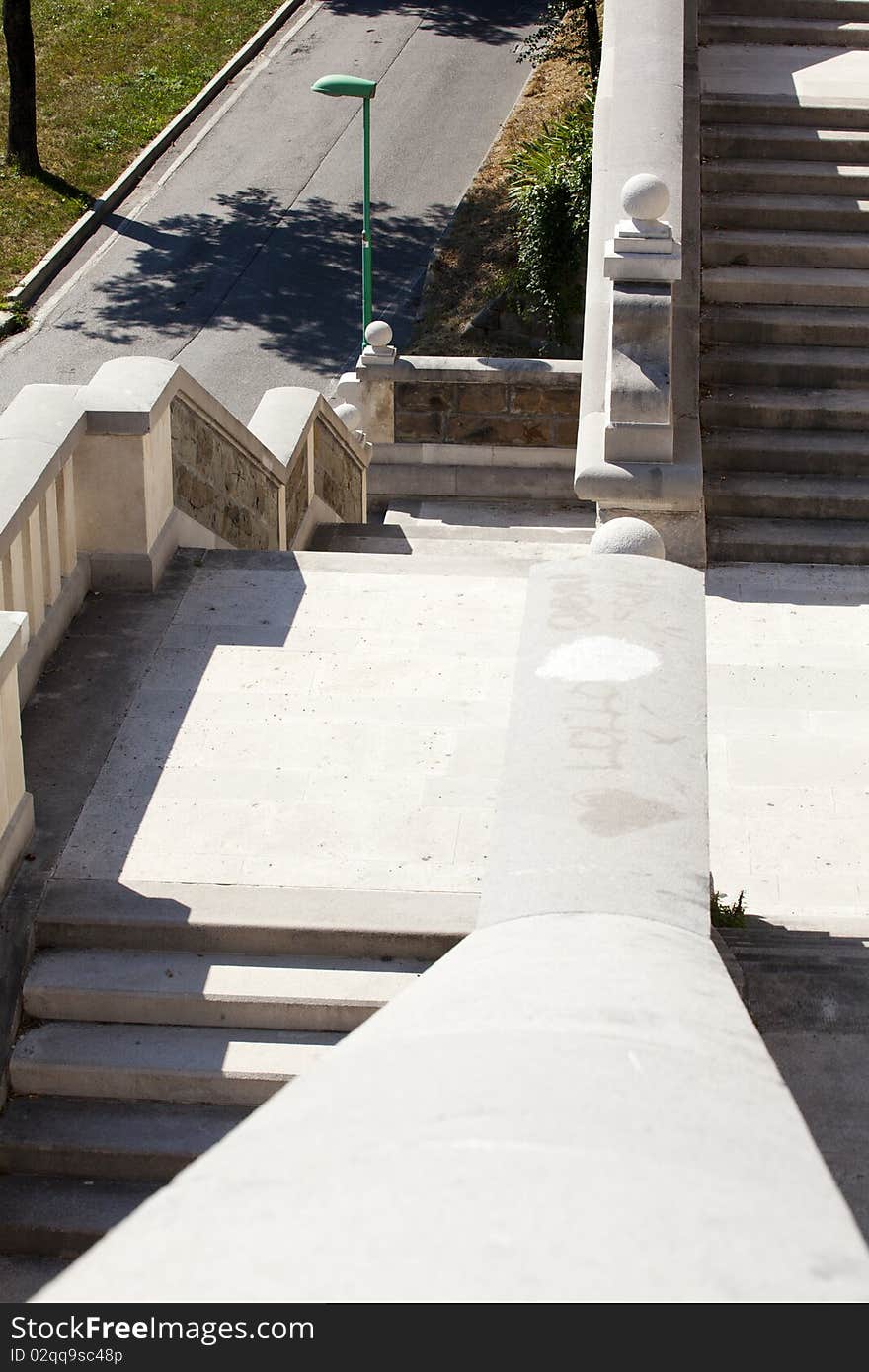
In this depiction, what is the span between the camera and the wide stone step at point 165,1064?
15.9ft

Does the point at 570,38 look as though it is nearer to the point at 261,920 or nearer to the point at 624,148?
the point at 624,148

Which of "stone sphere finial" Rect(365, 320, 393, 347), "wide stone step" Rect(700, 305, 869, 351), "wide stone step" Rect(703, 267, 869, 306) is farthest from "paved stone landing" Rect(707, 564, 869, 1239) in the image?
"stone sphere finial" Rect(365, 320, 393, 347)

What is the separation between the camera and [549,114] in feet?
84.3

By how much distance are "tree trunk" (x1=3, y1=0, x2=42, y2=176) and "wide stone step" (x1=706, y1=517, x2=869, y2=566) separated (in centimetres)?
1615

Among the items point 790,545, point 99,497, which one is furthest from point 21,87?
point 99,497

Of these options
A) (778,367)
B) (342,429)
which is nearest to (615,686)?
(778,367)

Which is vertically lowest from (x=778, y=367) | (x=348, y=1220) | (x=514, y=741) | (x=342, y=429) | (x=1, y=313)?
(x=1, y=313)

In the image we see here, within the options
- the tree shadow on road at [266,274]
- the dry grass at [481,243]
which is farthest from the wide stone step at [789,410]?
the tree shadow on road at [266,274]

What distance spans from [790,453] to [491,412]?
181 inches

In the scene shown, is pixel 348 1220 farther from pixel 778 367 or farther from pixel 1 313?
pixel 1 313

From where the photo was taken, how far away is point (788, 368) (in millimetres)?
10383

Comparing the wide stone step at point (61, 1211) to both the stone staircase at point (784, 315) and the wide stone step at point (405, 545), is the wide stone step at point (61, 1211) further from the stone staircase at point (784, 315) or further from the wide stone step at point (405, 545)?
the wide stone step at point (405, 545)

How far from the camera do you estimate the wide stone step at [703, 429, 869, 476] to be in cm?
998

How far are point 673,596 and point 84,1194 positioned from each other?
7.63 ft
